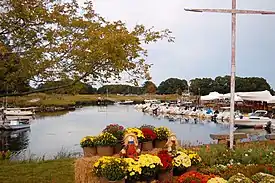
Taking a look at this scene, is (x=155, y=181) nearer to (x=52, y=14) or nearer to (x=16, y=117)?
(x=52, y=14)

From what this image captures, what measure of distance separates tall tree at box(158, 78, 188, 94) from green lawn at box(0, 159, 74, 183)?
89.3 meters

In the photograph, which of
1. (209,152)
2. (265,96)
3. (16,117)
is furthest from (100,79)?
(265,96)

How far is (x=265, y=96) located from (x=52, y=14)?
44502 millimetres

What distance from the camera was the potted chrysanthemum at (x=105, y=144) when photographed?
7.74 meters

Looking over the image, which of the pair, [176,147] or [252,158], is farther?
[252,158]

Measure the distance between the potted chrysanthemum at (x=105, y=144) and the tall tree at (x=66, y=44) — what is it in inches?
49.8

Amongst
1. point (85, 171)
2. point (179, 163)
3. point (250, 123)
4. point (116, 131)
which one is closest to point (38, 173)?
point (116, 131)

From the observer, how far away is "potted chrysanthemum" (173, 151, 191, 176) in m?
7.59

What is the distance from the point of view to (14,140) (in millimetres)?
31016

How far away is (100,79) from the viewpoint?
8.18 meters

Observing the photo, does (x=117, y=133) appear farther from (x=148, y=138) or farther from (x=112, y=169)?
(x=112, y=169)

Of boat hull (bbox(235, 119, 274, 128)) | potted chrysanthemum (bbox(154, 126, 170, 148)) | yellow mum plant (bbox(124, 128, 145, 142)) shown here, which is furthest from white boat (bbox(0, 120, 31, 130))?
yellow mum plant (bbox(124, 128, 145, 142))

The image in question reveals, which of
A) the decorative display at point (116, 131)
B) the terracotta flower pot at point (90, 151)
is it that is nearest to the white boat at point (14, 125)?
the decorative display at point (116, 131)

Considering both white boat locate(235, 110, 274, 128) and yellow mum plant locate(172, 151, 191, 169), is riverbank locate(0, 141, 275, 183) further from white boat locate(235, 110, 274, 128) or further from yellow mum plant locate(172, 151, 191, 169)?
white boat locate(235, 110, 274, 128)
